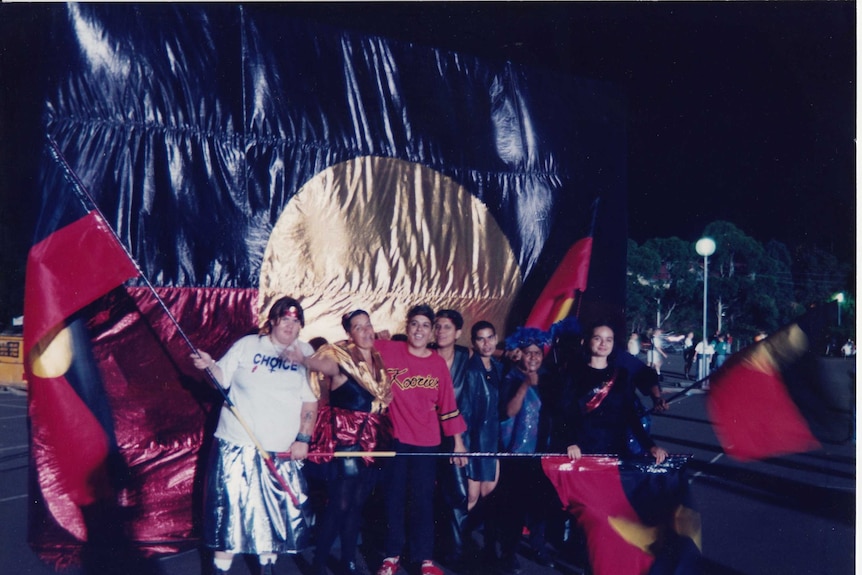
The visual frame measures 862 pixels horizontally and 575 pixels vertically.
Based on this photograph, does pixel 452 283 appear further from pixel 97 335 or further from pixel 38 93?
pixel 38 93

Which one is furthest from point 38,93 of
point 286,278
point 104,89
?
point 286,278

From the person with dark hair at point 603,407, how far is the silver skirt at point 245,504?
1733mm

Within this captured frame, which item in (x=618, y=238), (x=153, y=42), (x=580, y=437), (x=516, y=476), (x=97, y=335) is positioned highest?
(x=153, y=42)

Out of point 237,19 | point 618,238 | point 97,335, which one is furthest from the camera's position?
point 618,238

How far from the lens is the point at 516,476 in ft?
18.0

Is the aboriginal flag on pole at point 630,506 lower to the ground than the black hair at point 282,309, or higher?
lower

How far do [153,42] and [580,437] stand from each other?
356cm

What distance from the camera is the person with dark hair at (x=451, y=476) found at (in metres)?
5.36

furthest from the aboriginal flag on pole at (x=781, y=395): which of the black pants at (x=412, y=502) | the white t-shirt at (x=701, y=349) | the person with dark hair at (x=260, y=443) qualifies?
the white t-shirt at (x=701, y=349)

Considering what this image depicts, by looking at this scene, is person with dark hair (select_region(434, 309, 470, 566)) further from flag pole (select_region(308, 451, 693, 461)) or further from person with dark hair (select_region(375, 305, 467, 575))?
flag pole (select_region(308, 451, 693, 461))

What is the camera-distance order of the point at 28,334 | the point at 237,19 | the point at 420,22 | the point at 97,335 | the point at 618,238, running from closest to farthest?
the point at 28,334, the point at 97,335, the point at 237,19, the point at 420,22, the point at 618,238

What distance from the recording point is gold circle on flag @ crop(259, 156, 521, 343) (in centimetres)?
543

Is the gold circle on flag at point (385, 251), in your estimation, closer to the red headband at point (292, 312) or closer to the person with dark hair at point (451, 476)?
the person with dark hair at point (451, 476)

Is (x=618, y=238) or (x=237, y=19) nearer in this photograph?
(x=237, y=19)
